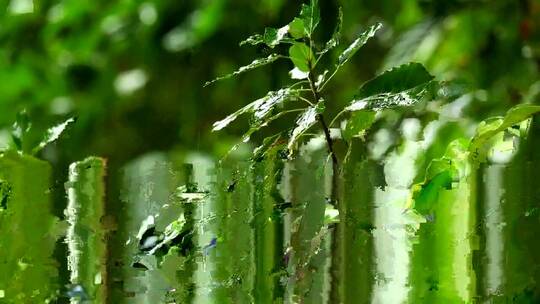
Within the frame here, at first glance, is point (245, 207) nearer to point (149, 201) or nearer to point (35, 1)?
point (149, 201)

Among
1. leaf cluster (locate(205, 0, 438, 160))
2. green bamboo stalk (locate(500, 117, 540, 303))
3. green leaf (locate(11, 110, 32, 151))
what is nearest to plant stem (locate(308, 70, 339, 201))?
leaf cluster (locate(205, 0, 438, 160))

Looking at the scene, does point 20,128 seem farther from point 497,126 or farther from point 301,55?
point 497,126

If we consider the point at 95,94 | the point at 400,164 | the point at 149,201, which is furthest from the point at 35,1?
the point at 400,164

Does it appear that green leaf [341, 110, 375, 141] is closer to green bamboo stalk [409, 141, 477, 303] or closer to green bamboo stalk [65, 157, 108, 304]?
green bamboo stalk [409, 141, 477, 303]

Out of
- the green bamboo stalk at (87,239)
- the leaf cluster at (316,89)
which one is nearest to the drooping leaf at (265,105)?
the leaf cluster at (316,89)

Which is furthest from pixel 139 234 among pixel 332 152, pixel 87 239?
pixel 332 152
